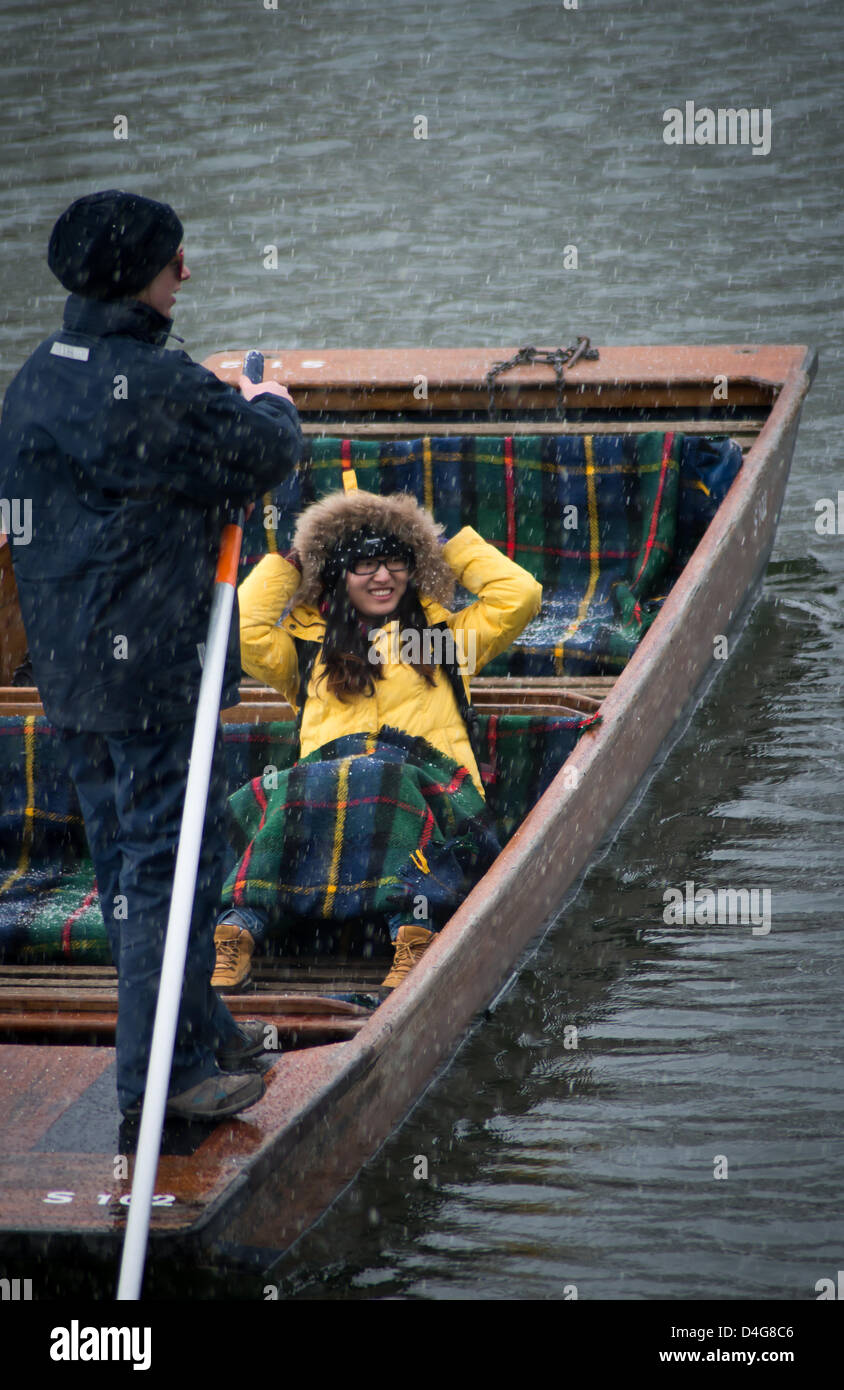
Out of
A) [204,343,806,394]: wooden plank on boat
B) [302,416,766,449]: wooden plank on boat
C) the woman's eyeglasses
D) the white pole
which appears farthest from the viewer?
[204,343,806,394]: wooden plank on boat

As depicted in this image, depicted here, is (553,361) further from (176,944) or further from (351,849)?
(176,944)

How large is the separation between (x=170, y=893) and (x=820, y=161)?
33.9ft

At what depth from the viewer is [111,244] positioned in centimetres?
240

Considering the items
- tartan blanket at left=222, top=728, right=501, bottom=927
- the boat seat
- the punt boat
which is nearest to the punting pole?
the punt boat

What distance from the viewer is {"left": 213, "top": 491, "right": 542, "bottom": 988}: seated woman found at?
367cm

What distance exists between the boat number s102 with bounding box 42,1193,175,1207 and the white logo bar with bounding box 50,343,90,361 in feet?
3.84

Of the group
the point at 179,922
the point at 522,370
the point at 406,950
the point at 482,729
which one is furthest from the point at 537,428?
the point at 179,922

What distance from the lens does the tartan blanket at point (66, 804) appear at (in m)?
3.80

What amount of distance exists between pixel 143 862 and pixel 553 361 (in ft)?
14.0

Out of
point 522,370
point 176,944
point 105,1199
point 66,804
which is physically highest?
point 522,370

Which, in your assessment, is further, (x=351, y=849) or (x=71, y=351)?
(x=351, y=849)

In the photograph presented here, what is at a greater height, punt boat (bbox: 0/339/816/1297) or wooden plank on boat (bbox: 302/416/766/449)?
wooden plank on boat (bbox: 302/416/766/449)

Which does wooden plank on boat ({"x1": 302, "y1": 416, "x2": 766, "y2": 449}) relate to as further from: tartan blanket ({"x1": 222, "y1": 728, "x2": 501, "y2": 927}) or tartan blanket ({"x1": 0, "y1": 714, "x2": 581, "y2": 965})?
tartan blanket ({"x1": 222, "y1": 728, "x2": 501, "y2": 927})

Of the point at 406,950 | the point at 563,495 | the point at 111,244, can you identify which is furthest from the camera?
the point at 563,495
